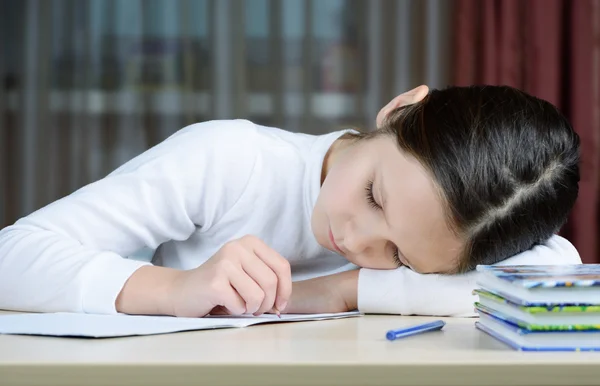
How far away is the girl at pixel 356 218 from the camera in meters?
0.83

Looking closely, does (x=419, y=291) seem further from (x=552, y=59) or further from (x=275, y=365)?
(x=552, y=59)

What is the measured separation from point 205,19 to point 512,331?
255 centimetres

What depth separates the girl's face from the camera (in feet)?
2.94

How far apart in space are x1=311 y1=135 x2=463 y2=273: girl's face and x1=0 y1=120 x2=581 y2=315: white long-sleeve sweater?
1.2 inches

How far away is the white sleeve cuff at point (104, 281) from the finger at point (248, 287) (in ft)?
0.45

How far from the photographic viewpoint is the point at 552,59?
9.53ft

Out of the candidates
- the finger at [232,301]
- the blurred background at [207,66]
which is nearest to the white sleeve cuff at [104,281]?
the finger at [232,301]

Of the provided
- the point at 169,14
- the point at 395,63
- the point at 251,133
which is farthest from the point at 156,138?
the point at 251,133

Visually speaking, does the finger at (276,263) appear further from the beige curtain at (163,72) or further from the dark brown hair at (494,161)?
the beige curtain at (163,72)

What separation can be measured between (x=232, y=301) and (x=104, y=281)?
157 millimetres

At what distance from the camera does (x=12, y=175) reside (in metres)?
2.98

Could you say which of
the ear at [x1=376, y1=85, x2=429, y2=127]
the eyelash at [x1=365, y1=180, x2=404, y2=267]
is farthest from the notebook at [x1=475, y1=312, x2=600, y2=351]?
the ear at [x1=376, y1=85, x2=429, y2=127]

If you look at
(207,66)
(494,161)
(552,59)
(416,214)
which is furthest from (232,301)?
(552,59)

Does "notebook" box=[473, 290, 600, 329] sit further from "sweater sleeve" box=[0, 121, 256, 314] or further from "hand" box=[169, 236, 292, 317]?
"sweater sleeve" box=[0, 121, 256, 314]
